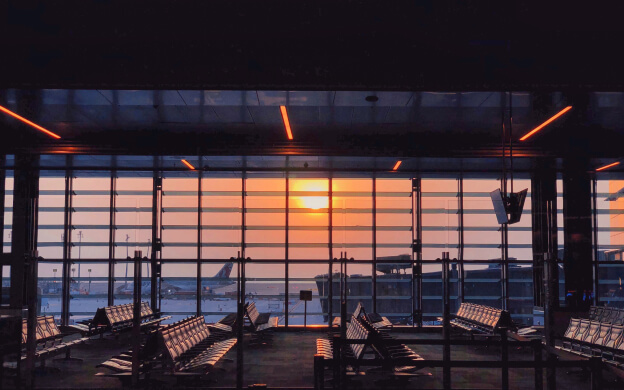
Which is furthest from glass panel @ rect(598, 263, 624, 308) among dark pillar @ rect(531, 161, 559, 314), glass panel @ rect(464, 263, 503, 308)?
glass panel @ rect(464, 263, 503, 308)

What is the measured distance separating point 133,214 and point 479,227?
30.7ft

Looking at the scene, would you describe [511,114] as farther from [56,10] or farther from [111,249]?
[111,249]

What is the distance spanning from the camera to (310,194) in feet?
52.2

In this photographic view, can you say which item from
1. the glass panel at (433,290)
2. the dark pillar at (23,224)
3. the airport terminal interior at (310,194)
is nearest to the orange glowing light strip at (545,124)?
the airport terminal interior at (310,194)

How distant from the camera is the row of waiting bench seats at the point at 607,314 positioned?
12.8 meters

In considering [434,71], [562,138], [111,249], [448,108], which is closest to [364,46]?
[434,71]

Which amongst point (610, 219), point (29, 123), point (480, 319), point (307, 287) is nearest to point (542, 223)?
point (610, 219)

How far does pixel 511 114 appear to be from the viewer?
10.6 meters

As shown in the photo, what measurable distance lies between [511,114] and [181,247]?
9.28 m

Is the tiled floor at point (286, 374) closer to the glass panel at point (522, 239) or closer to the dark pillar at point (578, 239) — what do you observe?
the dark pillar at point (578, 239)

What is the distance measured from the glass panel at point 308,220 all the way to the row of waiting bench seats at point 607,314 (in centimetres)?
644

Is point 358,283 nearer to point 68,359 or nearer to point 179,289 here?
point 179,289

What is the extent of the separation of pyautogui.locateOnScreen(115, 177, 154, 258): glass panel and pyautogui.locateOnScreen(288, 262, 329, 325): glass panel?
13.3 feet

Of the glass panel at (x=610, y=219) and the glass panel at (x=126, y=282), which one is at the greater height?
the glass panel at (x=610, y=219)
